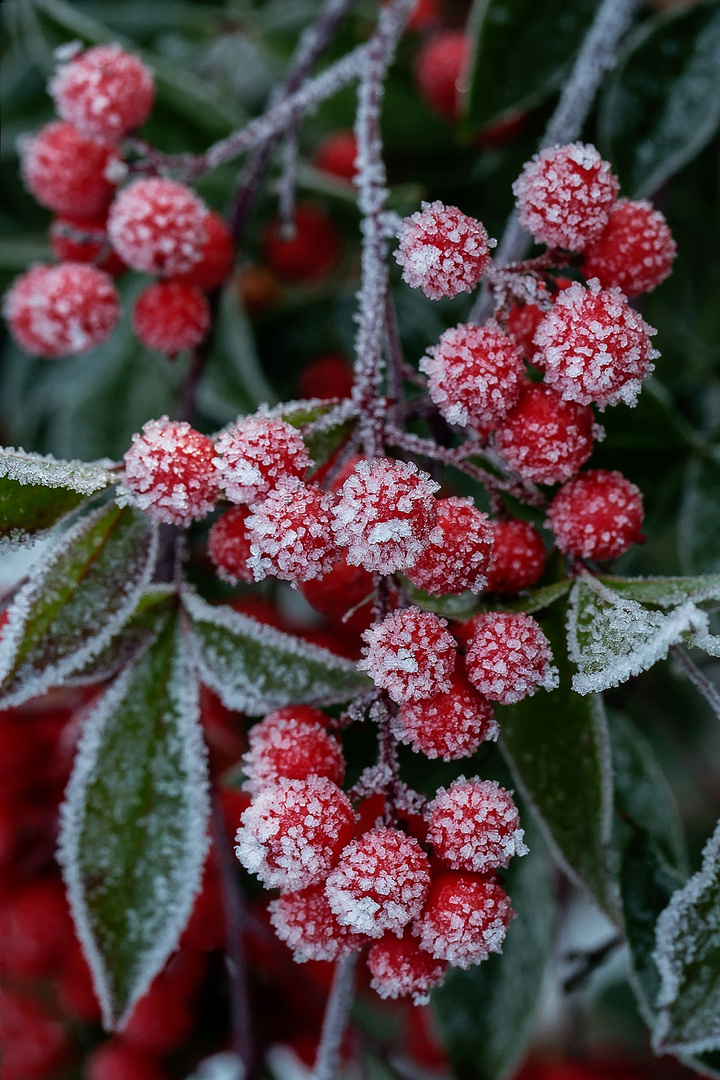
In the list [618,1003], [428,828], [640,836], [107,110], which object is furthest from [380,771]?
[618,1003]

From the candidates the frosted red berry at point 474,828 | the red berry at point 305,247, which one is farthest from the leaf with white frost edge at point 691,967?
the red berry at point 305,247

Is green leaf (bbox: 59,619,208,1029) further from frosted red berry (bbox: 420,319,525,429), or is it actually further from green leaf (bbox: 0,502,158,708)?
Result: frosted red berry (bbox: 420,319,525,429)

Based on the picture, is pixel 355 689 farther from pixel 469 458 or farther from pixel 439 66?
pixel 439 66

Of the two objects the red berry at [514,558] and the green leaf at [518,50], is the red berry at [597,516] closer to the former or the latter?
the red berry at [514,558]

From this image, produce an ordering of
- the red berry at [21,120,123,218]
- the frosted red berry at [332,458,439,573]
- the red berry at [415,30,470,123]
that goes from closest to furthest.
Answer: the frosted red berry at [332,458,439,573] → the red berry at [21,120,123,218] → the red berry at [415,30,470,123]

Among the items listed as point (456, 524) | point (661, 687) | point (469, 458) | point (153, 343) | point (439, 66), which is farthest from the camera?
point (661, 687)

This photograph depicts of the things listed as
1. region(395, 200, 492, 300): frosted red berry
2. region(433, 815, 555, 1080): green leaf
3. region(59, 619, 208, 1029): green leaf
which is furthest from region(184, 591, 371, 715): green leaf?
region(433, 815, 555, 1080): green leaf
